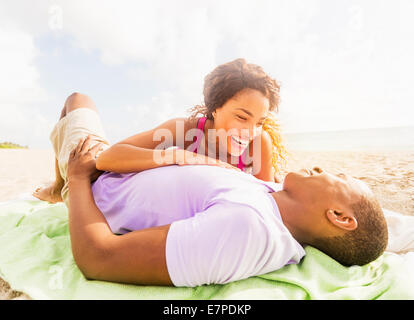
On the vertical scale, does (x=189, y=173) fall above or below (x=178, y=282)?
above

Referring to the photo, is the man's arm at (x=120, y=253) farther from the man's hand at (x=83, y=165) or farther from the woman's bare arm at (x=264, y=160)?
the woman's bare arm at (x=264, y=160)

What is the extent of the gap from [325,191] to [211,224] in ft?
2.31

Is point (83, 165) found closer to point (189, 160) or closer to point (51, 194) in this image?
point (189, 160)

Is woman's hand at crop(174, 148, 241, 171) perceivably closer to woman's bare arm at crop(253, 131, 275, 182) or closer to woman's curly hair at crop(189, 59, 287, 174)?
woman's curly hair at crop(189, 59, 287, 174)

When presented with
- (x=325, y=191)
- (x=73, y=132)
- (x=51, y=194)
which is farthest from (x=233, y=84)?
(x=51, y=194)

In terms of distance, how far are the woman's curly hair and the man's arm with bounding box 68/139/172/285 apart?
5.01ft

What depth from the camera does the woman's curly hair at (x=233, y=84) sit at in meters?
2.46

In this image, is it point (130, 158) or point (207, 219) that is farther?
point (130, 158)

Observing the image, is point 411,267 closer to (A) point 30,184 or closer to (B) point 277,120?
(B) point 277,120

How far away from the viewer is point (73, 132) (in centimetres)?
253

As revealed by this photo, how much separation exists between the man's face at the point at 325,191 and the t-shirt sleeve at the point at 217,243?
39 centimetres

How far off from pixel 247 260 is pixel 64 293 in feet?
2.97
